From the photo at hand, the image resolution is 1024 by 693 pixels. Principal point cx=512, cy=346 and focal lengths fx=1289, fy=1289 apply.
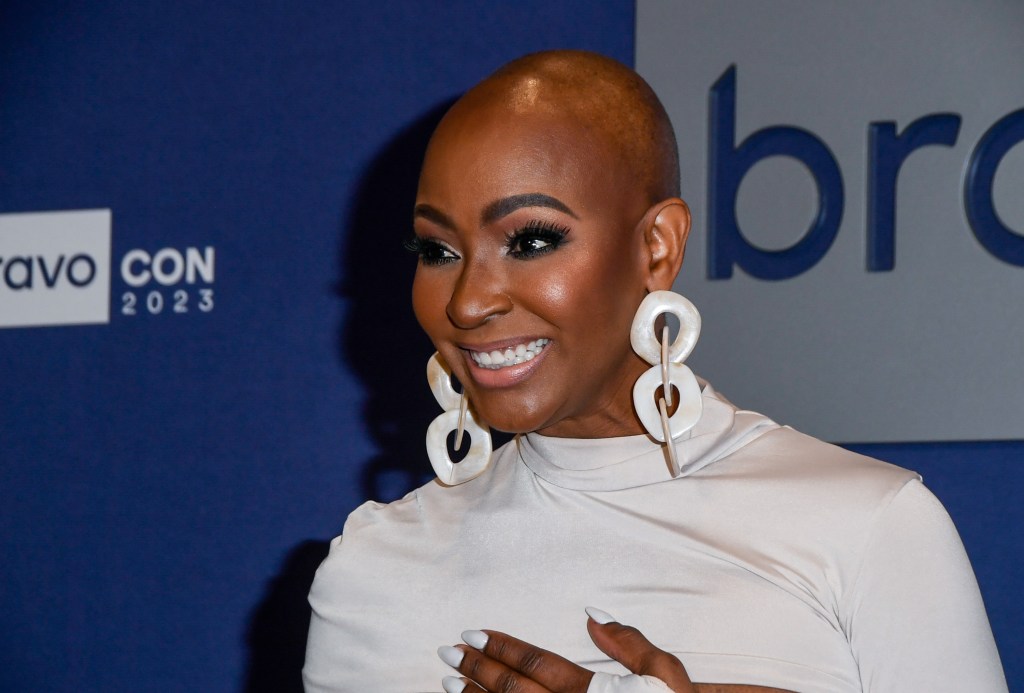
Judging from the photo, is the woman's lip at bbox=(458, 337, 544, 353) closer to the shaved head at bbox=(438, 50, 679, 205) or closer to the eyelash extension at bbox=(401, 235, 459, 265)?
the eyelash extension at bbox=(401, 235, 459, 265)

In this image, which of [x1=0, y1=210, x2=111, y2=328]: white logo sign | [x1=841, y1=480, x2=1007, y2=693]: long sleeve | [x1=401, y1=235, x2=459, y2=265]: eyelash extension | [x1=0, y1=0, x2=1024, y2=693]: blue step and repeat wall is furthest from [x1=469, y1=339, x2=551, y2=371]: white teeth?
[x1=0, y1=210, x2=111, y2=328]: white logo sign

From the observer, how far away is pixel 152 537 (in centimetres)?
234

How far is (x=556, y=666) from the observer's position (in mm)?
1222

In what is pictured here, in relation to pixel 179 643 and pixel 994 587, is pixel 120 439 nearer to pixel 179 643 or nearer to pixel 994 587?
pixel 179 643

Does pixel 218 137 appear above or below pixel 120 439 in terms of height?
above

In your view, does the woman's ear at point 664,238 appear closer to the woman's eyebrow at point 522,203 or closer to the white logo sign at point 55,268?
the woman's eyebrow at point 522,203

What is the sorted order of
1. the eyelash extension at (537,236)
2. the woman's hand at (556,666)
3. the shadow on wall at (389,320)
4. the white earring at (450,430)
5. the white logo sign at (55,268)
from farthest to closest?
the white logo sign at (55,268) → the shadow on wall at (389,320) → the white earring at (450,430) → the eyelash extension at (537,236) → the woman's hand at (556,666)

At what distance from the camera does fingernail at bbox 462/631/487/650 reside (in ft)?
4.19

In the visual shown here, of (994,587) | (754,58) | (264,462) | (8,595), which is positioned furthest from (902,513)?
(8,595)

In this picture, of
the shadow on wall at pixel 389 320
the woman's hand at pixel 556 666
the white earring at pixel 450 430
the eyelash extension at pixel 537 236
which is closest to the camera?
the woman's hand at pixel 556 666

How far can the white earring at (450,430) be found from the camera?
58.1 inches

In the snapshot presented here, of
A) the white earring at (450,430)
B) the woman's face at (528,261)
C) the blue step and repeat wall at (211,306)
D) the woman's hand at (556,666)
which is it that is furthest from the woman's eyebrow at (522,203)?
the blue step and repeat wall at (211,306)

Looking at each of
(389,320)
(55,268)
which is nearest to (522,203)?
(389,320)

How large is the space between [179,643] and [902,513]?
4.83 feet
